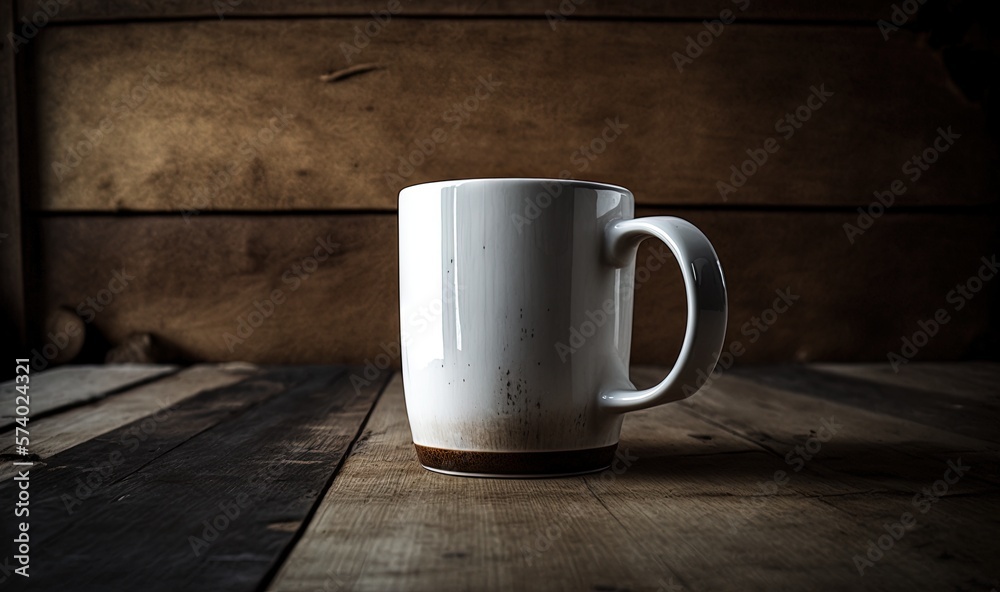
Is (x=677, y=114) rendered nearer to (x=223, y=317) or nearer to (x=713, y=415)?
(x=713, y=415)

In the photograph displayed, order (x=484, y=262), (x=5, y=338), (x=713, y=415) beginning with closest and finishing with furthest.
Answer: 1. (x=484, y=262)
2. (x=713, y=415)
3. (x=5, y=338)

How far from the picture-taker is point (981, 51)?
121 centimetres

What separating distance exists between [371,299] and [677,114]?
56 centimetres

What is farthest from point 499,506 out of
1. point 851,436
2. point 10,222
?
→ point 10,222

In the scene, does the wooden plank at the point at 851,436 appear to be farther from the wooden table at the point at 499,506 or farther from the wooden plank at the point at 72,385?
the wooden plank at the point at 72,385

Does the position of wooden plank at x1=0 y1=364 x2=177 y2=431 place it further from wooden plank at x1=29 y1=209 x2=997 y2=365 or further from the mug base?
the mug base

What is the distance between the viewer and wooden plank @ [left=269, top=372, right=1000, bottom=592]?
1.02 feet

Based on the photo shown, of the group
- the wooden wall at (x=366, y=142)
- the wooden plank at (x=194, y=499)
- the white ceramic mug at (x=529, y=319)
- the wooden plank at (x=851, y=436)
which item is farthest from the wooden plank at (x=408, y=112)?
the white ceramic mug at (x=529, y=319)

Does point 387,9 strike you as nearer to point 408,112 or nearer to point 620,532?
point 408,112

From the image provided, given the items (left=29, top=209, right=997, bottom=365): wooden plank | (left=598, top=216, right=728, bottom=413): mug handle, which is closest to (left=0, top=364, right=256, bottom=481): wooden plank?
(left=29, top=209, right=997, bottom=365): wooden plank

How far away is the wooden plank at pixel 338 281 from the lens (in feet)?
3.88

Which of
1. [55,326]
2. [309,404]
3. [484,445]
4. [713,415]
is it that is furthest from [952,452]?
[55,326]

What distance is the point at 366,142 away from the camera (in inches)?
46.3

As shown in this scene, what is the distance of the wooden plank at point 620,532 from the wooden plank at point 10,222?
3.01 feet
